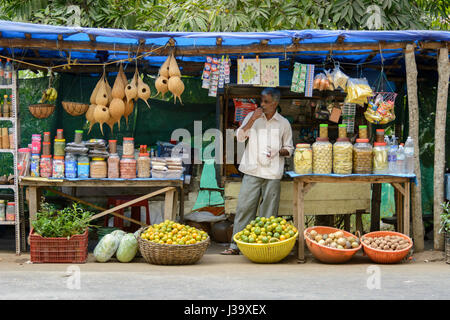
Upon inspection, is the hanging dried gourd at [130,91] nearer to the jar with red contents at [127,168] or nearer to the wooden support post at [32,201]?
the jar with red contents at [127,168]

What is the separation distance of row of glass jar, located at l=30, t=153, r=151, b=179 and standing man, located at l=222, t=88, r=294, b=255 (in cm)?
134

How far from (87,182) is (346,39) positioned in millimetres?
3755

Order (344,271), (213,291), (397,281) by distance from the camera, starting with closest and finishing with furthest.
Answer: (213,291)
(397,281)
(344,271)

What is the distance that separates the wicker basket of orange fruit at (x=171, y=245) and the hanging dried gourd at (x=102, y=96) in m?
1.73

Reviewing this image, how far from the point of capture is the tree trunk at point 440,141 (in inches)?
247

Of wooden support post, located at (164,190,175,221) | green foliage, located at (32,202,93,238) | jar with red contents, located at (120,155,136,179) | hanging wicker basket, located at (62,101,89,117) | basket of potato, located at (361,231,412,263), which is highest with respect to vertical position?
hanging wicker basket, located at (62,101,89,117)

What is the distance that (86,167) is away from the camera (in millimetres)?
6254

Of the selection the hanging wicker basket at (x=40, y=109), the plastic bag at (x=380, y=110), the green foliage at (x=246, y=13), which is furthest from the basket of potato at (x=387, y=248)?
the hanging wicker basket at (x=40, y=109)

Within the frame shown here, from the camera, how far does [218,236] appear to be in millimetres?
7449

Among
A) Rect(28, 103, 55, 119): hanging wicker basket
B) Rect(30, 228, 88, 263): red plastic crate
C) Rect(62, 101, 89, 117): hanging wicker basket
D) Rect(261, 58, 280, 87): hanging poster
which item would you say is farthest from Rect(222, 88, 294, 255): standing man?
Rect(28, 103, 55, 119): hanging wicker basket

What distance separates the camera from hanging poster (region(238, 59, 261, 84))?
6457 mm

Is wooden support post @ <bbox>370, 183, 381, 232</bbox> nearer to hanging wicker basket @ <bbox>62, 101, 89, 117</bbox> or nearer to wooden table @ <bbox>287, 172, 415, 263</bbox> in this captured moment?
wooden table @ <bbox>287, 172, 415, 263</bbox>
